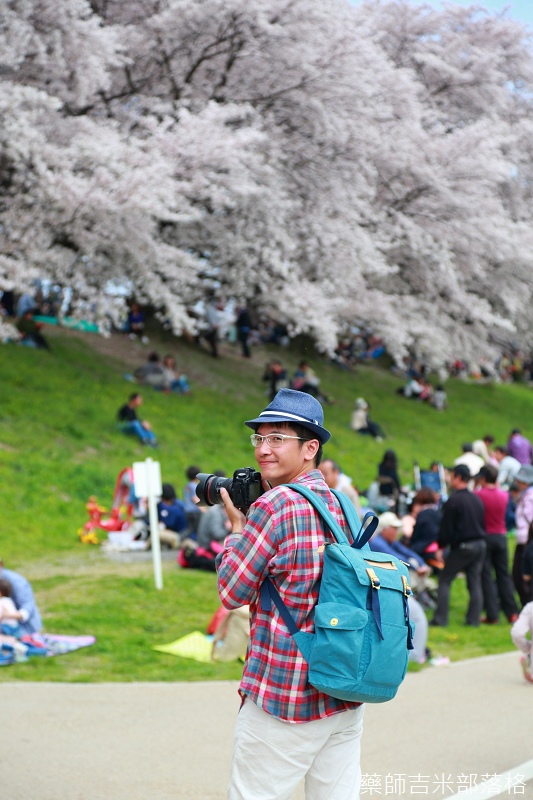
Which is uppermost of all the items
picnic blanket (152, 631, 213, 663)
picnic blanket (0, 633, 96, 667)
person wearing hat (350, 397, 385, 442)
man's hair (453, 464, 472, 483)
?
man's hair (453, 464, 472, 483)

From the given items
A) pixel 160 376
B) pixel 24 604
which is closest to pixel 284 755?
pixel 24 604

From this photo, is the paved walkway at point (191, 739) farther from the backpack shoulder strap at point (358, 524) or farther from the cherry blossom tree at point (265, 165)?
the cherry blossom tree at point (265, 165)

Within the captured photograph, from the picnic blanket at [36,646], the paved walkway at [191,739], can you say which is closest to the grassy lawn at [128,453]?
the picnic blanket at [36,646]

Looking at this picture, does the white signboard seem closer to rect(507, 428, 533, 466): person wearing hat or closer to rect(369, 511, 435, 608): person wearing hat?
rect(369, 511, 435, 608): person wearing hat

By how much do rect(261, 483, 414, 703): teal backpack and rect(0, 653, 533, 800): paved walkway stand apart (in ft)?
Answer: 7.58

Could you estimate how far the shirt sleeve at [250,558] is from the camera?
3430mm

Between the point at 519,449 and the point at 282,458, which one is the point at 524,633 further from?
the point at 519,449

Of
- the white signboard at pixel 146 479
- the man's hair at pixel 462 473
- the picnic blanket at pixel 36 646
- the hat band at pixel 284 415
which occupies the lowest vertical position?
the picnic blanket at pixel 36 646

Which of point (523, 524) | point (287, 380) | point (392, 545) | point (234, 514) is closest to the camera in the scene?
point (234, 514)

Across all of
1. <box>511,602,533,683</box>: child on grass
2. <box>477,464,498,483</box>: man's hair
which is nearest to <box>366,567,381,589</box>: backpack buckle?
<box>511,602,533,683</box>: child on grass

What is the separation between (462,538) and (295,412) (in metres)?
7.76

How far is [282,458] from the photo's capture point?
368 centimetres

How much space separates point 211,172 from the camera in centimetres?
1973

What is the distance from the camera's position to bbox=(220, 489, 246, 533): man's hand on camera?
3.63m
